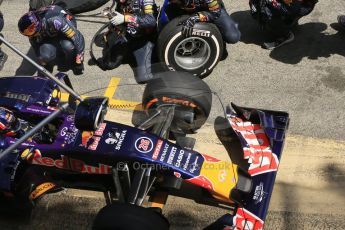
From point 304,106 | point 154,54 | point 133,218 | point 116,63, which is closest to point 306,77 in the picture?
point 304,106

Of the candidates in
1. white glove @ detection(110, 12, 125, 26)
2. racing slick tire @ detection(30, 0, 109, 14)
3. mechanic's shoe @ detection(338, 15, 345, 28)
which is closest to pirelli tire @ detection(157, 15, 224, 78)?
white glove @ detection(110, 12, 125, 26)

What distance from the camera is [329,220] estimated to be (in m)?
3.98

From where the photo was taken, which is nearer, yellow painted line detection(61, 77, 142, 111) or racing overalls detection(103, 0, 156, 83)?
yellow painted line detection(61, 77, 142, 111)

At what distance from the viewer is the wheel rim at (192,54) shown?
5.23 m

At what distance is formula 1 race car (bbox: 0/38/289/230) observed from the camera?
3553 millimetres

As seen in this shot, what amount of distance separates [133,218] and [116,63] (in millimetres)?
2873

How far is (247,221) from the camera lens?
3.50 meters

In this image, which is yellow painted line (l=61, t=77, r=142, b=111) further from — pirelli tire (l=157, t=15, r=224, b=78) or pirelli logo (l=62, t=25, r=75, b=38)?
pirelli logo (l=62, t=25, r=75, b=38)

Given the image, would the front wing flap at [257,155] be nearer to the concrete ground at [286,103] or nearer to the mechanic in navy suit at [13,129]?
the concrete ground at [286,103]

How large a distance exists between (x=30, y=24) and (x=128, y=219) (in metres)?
2.91

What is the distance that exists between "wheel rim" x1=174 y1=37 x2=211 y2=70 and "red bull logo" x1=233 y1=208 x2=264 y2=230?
7.27 ft

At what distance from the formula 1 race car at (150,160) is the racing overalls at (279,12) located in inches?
68.8

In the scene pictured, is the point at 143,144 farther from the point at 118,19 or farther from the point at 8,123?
the point at 118,19

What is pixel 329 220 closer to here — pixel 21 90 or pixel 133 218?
pixel 133 218
